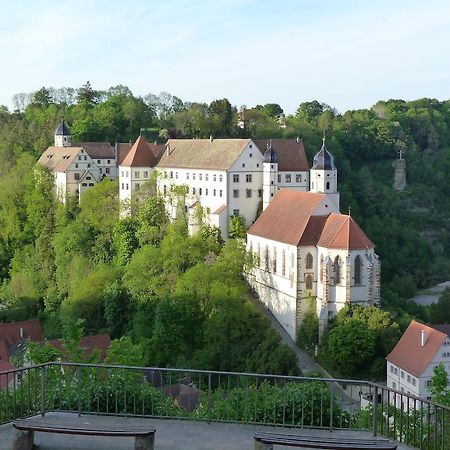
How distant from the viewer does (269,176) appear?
127 feet

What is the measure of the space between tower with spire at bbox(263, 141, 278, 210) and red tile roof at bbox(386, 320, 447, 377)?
472 inches

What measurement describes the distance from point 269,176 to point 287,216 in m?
5.11

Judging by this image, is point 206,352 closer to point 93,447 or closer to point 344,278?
point 344,278

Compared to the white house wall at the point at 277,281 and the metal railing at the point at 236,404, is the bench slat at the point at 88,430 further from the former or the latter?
the white house wall at the point at 277,281

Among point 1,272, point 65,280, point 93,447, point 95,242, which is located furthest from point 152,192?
point 93,447

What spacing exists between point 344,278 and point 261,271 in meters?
5.43

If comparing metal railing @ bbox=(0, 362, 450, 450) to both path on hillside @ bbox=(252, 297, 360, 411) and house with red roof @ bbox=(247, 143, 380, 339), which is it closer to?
path on hillside @ bbox=(252, 297, 360, 411)

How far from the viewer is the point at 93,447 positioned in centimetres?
839

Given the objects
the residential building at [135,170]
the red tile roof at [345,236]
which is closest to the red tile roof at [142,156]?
the residential building at [135,170]

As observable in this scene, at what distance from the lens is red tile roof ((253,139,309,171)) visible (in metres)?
40.4

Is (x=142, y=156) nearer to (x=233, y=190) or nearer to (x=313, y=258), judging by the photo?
(x=233, y=190)

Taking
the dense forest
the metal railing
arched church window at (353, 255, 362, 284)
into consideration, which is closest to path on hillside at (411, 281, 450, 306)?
the dense forest

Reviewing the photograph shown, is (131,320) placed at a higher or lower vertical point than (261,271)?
lower

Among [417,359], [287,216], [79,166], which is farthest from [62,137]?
[417,359]
